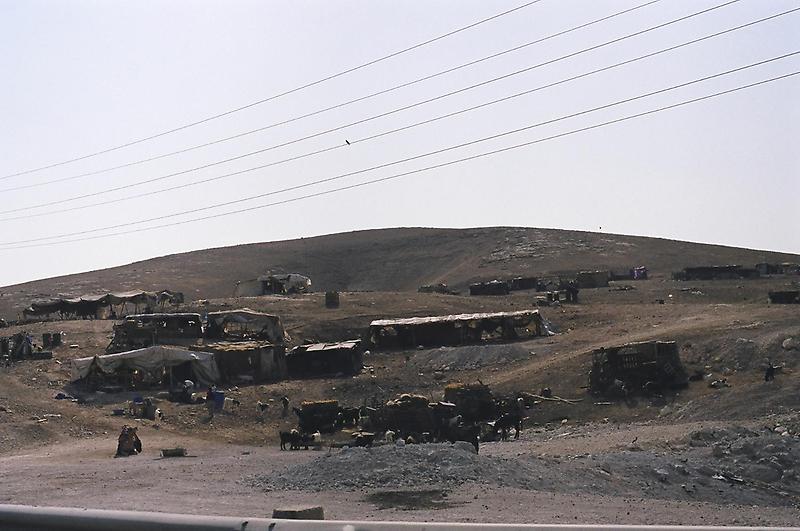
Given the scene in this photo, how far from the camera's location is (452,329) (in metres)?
54.8

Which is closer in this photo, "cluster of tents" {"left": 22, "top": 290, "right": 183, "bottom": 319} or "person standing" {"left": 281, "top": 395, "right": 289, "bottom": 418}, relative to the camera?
"person standing" {"left": 281, "top": 395, "right": 289, "bottom": 418}

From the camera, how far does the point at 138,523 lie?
20.7 ft

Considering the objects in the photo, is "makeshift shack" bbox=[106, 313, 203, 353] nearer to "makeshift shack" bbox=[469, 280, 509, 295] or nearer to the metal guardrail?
"makeshift shack" bbox=[469, 280, 509, 295]

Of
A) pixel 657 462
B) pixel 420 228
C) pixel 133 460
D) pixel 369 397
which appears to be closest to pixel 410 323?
pixel 369 397

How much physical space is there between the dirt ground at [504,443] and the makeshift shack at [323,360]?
1.25m

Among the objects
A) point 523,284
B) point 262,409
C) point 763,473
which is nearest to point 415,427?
point 763,473

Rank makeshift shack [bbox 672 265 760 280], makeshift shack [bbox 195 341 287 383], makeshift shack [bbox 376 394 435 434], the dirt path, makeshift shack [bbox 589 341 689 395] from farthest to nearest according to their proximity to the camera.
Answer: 1. makeshift shack [bbox 672 265 760 280]
2. makeshift shack [bbox 195 341 287 383]
3. makeshift shack [bbox 589 341 689 395]
4. makeshift shack [bbox 376 394 435 434]
5. the dirt path

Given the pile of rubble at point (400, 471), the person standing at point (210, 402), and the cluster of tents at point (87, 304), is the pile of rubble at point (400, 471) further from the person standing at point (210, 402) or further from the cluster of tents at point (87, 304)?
the cluster of tents at point (87, 304)

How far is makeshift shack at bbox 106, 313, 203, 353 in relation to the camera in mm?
51562

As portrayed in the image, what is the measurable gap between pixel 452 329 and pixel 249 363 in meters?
11.7

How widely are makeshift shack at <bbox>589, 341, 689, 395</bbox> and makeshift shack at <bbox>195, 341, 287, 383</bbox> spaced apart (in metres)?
15.3

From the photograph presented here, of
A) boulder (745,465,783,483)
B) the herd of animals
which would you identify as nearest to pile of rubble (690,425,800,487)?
boulder (745,465,783,483)

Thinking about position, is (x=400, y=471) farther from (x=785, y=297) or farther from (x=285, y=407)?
(x=785, y=297)

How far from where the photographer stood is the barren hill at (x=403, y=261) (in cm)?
10775
